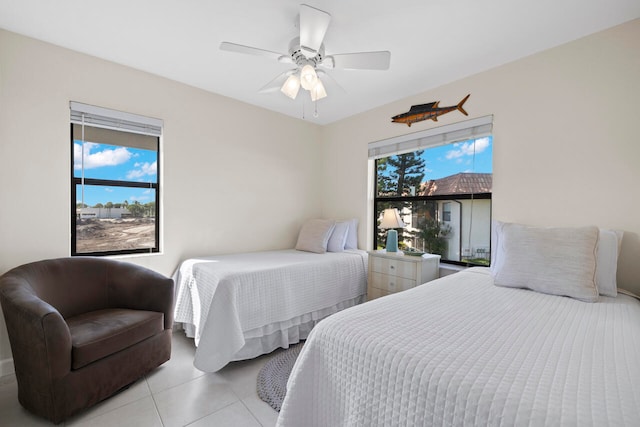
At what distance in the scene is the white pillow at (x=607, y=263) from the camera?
5.54ft

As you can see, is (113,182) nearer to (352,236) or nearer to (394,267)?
(352,236)

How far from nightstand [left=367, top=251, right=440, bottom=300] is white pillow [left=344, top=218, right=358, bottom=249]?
0.58 m

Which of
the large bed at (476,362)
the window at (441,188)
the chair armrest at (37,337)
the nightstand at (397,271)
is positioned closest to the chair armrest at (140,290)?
the chair armrest at (37,337)

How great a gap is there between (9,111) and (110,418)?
7.31 feet

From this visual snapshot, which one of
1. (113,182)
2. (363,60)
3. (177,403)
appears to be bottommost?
(177,403)

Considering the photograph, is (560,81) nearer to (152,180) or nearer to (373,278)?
(373,278)

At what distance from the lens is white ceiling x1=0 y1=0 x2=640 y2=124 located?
1729 mm

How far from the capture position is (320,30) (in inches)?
67.9

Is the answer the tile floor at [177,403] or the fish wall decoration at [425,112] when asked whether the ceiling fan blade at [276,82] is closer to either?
the fish wall decoration at [425,112]

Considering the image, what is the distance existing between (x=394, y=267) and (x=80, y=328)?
245 centimetres

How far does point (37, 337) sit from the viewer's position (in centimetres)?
147

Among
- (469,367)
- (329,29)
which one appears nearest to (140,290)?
(469,367)

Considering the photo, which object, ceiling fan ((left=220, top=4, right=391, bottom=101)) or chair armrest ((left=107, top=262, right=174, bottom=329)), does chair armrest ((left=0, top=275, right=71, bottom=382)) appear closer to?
chair armrest ((left=107, top=262, right=174, bottom=329))

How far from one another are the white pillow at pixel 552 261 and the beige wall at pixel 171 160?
2520mm
